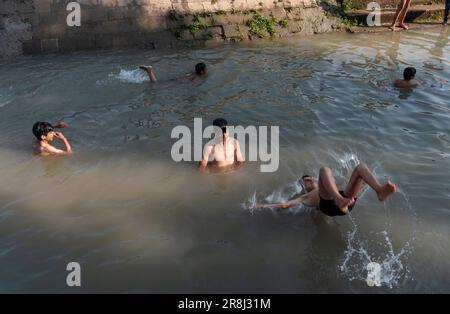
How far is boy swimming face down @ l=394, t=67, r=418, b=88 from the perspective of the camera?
29.0 ft

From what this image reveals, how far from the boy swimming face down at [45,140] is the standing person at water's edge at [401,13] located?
36.8ft

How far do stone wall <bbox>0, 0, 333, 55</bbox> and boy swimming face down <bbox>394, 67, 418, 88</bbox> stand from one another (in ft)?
15.6

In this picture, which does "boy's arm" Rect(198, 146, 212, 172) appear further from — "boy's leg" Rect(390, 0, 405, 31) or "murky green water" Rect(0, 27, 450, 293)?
"boy's leg" Rect(390, 0, 405, 31)

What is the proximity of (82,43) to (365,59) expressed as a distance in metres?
8.12

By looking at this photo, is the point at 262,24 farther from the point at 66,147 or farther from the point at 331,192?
the point at 331,192

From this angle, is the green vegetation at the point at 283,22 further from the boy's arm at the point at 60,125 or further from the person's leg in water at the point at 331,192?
the person's leg in water at the point at 331,192

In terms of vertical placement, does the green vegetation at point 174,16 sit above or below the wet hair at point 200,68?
above

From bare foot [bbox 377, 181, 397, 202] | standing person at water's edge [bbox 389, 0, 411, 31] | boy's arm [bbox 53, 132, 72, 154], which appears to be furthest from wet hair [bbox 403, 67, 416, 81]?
boy's arm [bbox 53, 132, 72, 154]

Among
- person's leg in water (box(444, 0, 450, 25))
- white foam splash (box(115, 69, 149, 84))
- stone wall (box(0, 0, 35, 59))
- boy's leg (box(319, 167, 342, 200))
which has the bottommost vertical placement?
boy's leg (box(319, 167, 342, 200))

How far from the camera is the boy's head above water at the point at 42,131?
253 inches

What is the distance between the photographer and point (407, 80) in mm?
8938

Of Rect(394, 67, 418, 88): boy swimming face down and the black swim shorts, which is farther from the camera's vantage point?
Rect(394, 67, 418, 88): boy swimming face down

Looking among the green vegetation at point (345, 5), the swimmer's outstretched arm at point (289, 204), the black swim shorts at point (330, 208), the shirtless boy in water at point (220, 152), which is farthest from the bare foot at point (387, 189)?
the green vegetation at point (345, 5)
